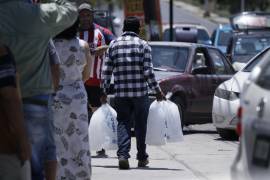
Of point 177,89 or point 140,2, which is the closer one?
point 177,89

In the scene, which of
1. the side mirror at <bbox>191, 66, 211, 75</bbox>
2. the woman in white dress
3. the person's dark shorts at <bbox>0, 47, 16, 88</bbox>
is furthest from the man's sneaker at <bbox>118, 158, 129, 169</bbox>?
the person's dark shorts at <bbox>0, 47, 16, 88</bbox>

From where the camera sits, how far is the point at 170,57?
15.8 metres

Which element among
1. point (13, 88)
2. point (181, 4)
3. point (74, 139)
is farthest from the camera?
point (181, 4)

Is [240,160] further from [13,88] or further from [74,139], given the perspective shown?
[74,139]

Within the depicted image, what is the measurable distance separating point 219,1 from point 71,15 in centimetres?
7579

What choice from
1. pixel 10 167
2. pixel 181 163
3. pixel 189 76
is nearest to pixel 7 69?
pixel 10 167

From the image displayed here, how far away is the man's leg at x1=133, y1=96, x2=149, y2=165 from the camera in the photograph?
11.0 metres

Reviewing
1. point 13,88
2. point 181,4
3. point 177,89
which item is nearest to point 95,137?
point 177,89

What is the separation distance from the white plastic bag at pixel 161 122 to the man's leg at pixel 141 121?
16cm

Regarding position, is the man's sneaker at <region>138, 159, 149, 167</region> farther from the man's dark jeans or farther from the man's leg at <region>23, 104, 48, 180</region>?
the man's leg at <region>23, 104, 48, 180</region>

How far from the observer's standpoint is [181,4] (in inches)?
3477

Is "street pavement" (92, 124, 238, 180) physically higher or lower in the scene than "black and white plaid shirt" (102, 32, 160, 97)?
lower

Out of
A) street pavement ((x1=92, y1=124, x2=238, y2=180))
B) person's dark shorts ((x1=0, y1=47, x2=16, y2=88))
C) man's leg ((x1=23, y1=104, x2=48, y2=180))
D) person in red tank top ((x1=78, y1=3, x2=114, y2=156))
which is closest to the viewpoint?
person's dark shorts ((x1=0, y1=47, x2=16, y2=88))

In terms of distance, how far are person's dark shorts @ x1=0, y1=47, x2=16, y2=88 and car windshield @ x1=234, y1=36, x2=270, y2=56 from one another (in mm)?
15991
